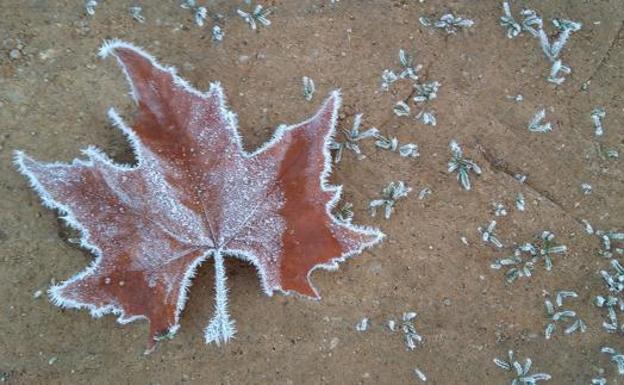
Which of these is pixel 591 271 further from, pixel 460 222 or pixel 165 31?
pixel 165 31

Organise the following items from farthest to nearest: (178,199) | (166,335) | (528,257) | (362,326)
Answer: (528,257), (362,326), (166,335), (178,199)

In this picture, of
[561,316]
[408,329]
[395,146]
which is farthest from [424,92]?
[561,316]

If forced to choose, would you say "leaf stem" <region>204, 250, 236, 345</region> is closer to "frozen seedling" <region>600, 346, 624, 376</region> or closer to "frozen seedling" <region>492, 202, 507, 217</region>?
"frozen seedling" <region>492, 202, 507, 217</region>

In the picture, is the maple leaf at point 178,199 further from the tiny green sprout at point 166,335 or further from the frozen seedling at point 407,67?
the frozen seedling at point 407,67

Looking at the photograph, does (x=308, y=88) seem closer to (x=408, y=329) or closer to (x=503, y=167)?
(x=503, y=167)

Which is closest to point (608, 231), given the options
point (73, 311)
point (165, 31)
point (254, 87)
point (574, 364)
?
point (574, 364)

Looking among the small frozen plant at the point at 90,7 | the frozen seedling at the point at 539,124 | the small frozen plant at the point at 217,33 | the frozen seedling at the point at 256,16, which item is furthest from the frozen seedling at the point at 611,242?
the small frozen plant at the point at 90,7

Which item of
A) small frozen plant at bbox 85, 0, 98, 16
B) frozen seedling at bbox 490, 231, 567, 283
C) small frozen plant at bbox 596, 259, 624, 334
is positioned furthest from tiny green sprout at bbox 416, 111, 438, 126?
small frozen plant at bbox 85, 0, 98, 16
